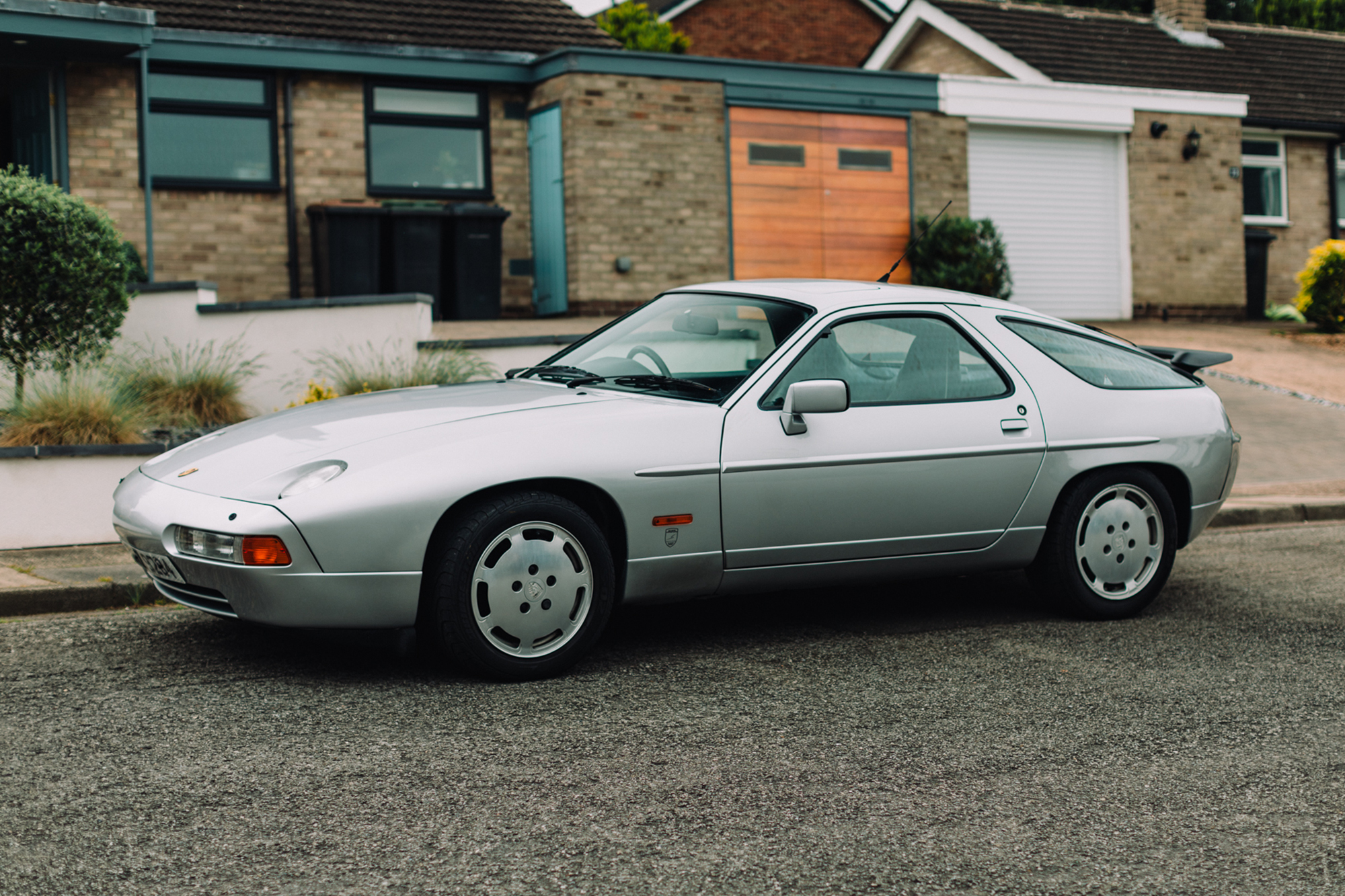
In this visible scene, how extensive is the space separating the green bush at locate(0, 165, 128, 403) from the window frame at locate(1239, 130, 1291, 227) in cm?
1961

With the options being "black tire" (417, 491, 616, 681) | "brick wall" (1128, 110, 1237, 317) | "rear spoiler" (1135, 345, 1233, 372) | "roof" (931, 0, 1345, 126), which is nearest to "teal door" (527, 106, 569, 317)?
"brick wall" (1128, 110, 1237, 317)

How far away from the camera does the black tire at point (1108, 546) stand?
562cm

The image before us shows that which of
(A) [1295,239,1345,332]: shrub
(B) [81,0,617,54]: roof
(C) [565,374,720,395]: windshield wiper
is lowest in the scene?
(C) [565,374,720,395]: windshield wiper

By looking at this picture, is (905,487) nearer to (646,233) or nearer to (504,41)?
(646,233)

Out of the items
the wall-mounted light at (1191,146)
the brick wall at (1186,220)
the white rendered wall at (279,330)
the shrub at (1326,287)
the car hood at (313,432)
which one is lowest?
the car hood at (313,432)

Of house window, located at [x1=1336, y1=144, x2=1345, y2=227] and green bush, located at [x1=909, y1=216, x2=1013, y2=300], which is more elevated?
house window, located at [x1=1336, y1=144, x2=1345, y2=227]

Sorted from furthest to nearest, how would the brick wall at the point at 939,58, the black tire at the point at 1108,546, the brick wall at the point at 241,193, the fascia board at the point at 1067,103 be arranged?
the brick wall at the point at 939,58, the fascia board at the point at 1067,103, the brick wall at the point at 241,193, the black tire at the point at 1108,546

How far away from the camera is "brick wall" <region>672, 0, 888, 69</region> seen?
2641cm

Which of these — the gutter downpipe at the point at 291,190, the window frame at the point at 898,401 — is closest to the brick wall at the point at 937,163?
the gutter downpipe at the point at 291,190

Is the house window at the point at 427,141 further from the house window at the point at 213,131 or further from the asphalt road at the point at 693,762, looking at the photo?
the asphalt road at the point at 693,762

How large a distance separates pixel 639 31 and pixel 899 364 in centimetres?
1751

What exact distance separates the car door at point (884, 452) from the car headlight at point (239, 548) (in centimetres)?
158

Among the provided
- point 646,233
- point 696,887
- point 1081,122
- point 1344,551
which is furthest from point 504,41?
point 696,887

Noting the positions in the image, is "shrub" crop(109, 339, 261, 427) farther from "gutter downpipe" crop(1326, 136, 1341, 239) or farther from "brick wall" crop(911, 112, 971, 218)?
"gutter downpipe" crop(1326, 136, 1341, 239)
